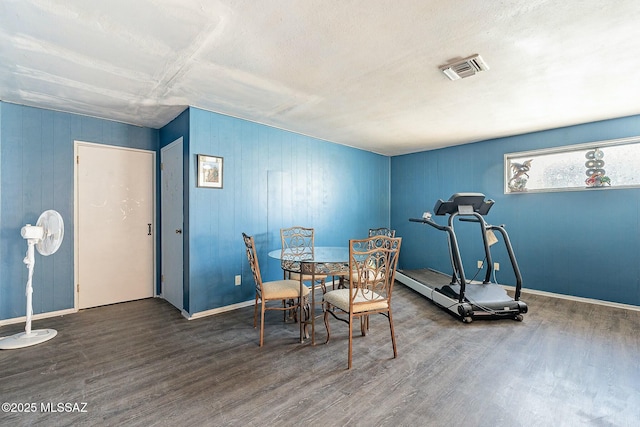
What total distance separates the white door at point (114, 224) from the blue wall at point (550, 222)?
473 cm

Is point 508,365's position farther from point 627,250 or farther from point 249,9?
point 249,9

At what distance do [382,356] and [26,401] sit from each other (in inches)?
99.2

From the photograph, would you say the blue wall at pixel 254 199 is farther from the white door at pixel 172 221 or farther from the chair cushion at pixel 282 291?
the chair cushion at pixel 282 291

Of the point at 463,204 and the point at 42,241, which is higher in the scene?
the point at 463,204

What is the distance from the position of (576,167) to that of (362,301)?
3906 mm

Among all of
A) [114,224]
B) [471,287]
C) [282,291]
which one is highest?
[114,224]

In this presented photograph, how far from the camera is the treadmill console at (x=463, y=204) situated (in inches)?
143

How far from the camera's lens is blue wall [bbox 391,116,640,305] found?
12.0 feet

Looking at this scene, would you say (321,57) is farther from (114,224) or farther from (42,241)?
(114,224)

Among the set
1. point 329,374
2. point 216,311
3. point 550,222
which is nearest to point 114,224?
point 216,311

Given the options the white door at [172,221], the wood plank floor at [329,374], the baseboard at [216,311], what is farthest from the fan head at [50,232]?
the baseboard at [216,311]

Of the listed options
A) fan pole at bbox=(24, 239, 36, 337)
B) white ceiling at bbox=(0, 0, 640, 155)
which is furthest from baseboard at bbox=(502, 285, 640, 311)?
fan pole at bbox=(24, 239, 36, 337)

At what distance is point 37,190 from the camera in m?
3.23

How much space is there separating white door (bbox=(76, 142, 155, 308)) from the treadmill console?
13.3ft
